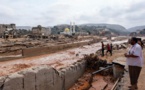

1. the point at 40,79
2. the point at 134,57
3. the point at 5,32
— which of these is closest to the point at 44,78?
the point at 40,79

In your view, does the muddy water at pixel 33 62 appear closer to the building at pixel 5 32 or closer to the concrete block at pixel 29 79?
the concrete block at pixel 29 79

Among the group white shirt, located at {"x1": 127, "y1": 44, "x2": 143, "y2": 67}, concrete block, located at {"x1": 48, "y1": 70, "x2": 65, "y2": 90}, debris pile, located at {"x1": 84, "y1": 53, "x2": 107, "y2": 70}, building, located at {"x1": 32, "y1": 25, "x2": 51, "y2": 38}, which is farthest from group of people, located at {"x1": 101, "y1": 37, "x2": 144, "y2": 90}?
building, located at {"x1": 32, "y1": 25, "x2": 51, "y2": 38}

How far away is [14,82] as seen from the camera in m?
5.50

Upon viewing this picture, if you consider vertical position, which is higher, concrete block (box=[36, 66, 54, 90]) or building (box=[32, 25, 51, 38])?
building (box=[32, 25, 51, 38])

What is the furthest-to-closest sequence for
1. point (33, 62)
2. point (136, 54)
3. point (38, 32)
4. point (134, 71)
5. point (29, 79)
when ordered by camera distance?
point (38, 32) < point (33, 62) < point (29, 79) < point (134, 71) < point (136, 54)

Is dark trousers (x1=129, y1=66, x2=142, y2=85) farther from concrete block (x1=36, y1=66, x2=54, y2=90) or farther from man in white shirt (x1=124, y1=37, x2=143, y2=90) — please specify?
concrete block (x1=36, y1=66, x2=54, y2=90)

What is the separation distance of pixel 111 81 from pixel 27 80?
18.5 ft

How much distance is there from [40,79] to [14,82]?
134 centimetres

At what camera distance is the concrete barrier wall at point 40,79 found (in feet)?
17.8

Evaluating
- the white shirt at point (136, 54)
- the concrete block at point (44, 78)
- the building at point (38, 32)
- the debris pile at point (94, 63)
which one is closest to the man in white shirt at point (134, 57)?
the white shirt at point (136, 54)

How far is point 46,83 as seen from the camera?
7125mm

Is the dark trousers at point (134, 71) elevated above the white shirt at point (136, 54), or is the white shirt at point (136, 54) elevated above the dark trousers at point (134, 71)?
the white shirt at point (136, 54)

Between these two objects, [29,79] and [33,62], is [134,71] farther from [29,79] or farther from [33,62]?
[33,62]

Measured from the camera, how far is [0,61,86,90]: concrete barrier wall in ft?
17.8
